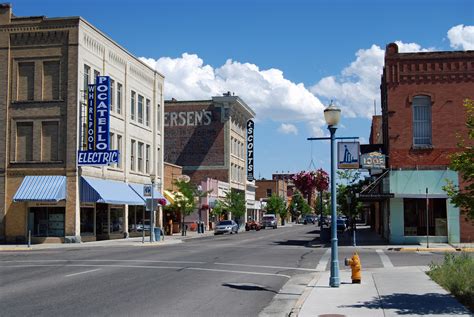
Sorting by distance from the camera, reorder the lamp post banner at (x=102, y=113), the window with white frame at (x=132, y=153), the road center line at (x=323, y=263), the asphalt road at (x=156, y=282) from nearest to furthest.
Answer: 1. the asphalt road at (x=156, y=282)
2. the road center line at (x=323, y=263)
3. the lamp post banner at (x=102, y=113)
4. the window with white frame at (x=132, y=153)

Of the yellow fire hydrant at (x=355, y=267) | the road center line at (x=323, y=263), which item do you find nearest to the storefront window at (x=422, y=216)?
the road center line at (x=323, y=263)

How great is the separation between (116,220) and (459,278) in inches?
Answer: 1325

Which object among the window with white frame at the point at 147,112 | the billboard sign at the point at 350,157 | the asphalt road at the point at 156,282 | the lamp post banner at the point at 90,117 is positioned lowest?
the asphalt road at the point at 156,282

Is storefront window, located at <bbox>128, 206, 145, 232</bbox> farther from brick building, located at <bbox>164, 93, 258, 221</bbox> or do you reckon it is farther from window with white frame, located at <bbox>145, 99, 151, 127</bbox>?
brick building, located at <bbox>164, 93, 258, 221</bbox>

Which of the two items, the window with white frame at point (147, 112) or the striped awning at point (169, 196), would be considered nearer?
the window with white frame at point (147, 112)

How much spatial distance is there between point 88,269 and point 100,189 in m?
20.1

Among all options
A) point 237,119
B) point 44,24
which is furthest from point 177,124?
point 44,24

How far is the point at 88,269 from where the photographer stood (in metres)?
19.7

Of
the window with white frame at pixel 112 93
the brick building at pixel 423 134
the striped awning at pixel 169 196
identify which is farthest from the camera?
the striped awning at pixel 169 196

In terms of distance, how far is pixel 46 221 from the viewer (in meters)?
38.6

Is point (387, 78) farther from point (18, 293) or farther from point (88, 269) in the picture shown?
point (18, 293)

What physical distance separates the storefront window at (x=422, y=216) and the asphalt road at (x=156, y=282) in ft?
27.0

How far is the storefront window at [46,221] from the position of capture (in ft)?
126

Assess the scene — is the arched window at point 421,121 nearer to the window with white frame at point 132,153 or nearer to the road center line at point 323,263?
the road center line at point 323,263
